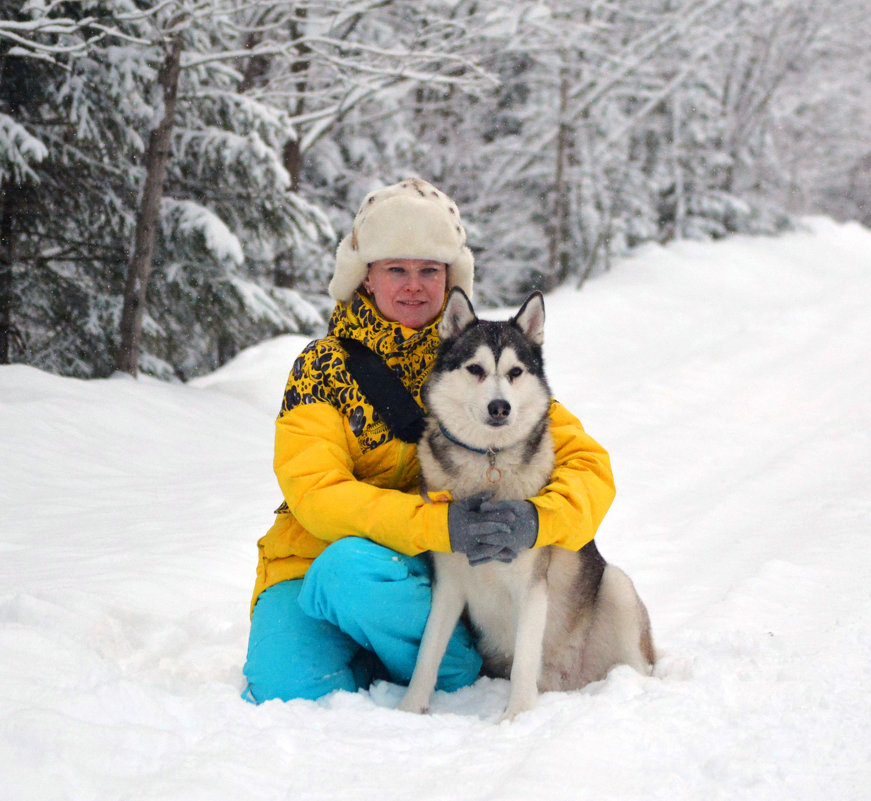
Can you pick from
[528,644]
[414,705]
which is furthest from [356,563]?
[528,644]

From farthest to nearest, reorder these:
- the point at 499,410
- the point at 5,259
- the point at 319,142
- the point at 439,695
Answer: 1. the point at 319,142
2. the point at 5,259
3. the point at 439,695
4. the point at 499,410

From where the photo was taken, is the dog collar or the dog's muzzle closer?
the dog's muzzle

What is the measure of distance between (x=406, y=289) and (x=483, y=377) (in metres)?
0.52

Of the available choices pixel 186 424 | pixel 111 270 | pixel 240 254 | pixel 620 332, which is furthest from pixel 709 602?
pixel 620 332

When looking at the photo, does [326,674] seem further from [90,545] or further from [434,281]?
[90,545]

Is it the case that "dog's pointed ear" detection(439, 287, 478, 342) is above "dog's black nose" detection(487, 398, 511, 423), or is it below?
above

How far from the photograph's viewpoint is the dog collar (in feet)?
9.13

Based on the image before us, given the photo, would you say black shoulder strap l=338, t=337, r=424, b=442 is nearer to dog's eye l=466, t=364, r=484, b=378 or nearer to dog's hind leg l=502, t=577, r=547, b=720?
dog's eye l=466, t=364, r=484, b=378

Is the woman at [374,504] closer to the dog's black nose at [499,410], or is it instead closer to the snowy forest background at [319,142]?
the dog's black nose at [499,410]

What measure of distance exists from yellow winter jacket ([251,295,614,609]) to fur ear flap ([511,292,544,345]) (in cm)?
34

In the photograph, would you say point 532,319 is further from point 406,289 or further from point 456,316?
point 406,289

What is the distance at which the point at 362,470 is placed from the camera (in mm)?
3023

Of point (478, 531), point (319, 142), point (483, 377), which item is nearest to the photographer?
point (478, 531)

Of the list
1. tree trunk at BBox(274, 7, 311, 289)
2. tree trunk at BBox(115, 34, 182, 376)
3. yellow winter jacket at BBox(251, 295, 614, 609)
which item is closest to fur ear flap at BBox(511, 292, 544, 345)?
yellow winter jacket at BBox(251, 295, 614, 609)
